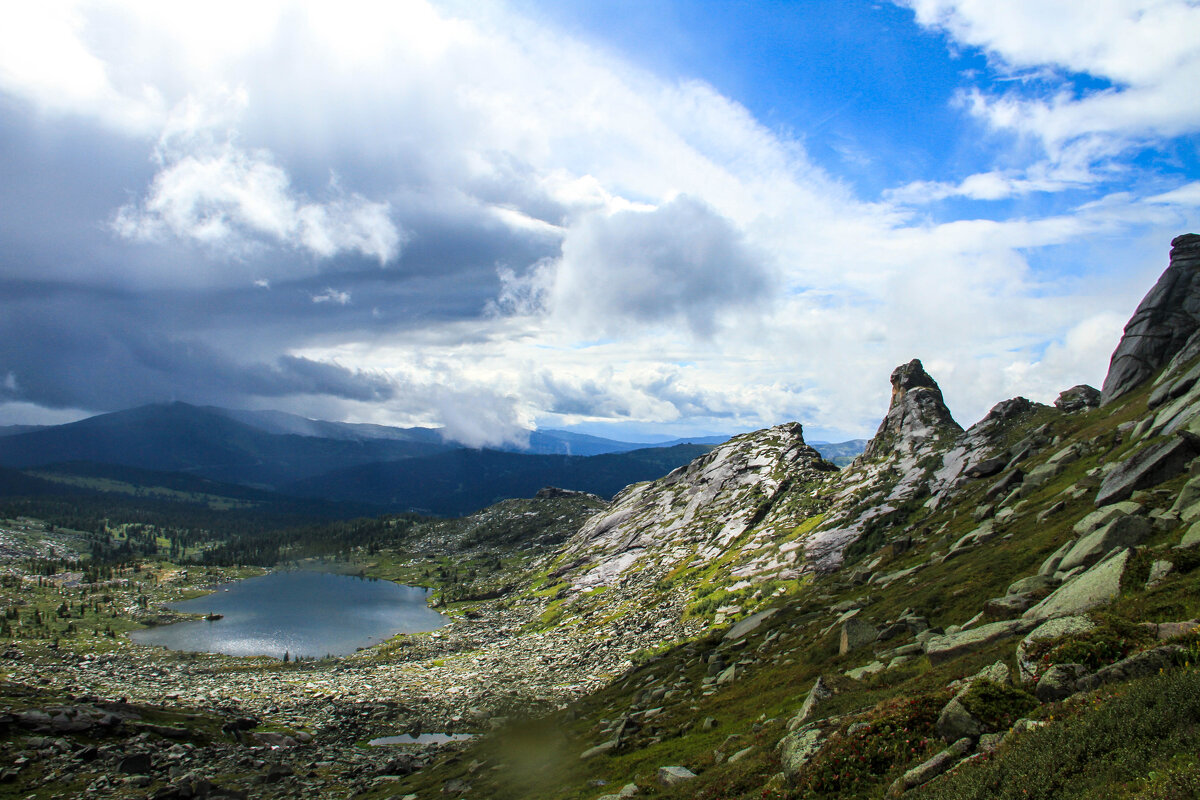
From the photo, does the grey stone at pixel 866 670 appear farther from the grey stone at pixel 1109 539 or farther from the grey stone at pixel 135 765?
the grey stone at pixel 135 765

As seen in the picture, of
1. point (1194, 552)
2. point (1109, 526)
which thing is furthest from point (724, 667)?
point (1194, 552)

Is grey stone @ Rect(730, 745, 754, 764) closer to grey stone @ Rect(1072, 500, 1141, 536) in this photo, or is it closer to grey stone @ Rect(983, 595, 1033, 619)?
grey stone @ Rect(983, 595, 1033, 619)

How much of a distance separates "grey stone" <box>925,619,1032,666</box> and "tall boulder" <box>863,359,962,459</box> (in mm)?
102088

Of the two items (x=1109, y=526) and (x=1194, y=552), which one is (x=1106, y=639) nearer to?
(x=1194, y=552)

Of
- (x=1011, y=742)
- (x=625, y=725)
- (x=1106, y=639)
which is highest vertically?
(x=1106, y=639)

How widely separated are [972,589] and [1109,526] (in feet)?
35.9

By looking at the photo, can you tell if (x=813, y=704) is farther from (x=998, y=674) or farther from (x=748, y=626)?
(x=748, y=626)

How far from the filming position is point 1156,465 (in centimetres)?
4247

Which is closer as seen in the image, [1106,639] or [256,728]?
[1106,639]

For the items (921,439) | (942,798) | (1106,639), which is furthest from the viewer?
(921,439)

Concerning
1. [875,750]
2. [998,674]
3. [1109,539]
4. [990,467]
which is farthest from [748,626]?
[875,750]

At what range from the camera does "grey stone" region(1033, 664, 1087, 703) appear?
18.6m

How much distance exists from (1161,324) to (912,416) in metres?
52.1

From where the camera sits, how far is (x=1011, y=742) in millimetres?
16688
